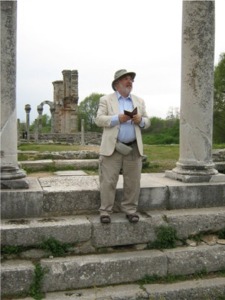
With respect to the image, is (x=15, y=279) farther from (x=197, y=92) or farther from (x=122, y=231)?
(x=197, y=92)

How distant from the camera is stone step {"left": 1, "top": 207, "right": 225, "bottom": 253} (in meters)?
4.70

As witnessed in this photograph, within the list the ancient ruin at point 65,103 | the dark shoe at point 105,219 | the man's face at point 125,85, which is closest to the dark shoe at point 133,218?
the dark shoe at point 105,219

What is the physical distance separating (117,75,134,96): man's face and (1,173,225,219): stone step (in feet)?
4.65

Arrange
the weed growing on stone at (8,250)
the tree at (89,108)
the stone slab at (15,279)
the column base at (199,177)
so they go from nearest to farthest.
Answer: the stone slab at (15,279) < the weed growing on stone at (8,250) < the column base at (199,177) < the tree at (89,108)

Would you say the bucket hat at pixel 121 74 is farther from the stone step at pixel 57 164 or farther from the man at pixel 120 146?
the stone step at pixel 57 164

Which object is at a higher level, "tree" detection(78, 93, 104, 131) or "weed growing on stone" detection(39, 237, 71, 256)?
"tree" detection(78, 93, 104, 131)

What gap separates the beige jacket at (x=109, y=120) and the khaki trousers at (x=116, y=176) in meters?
0.10

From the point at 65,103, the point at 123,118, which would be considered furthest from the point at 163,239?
the point at 65,103

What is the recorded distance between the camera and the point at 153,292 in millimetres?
4402

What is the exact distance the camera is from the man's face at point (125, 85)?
498 centimetres

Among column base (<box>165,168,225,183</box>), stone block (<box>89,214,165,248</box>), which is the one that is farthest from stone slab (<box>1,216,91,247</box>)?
column base (<box>165,168,225,183</box>)

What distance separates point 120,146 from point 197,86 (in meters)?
2.02

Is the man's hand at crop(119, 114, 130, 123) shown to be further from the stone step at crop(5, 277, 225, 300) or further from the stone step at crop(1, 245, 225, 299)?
the stone step at crop(5, 277, 225, 300)

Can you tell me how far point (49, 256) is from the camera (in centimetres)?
469
